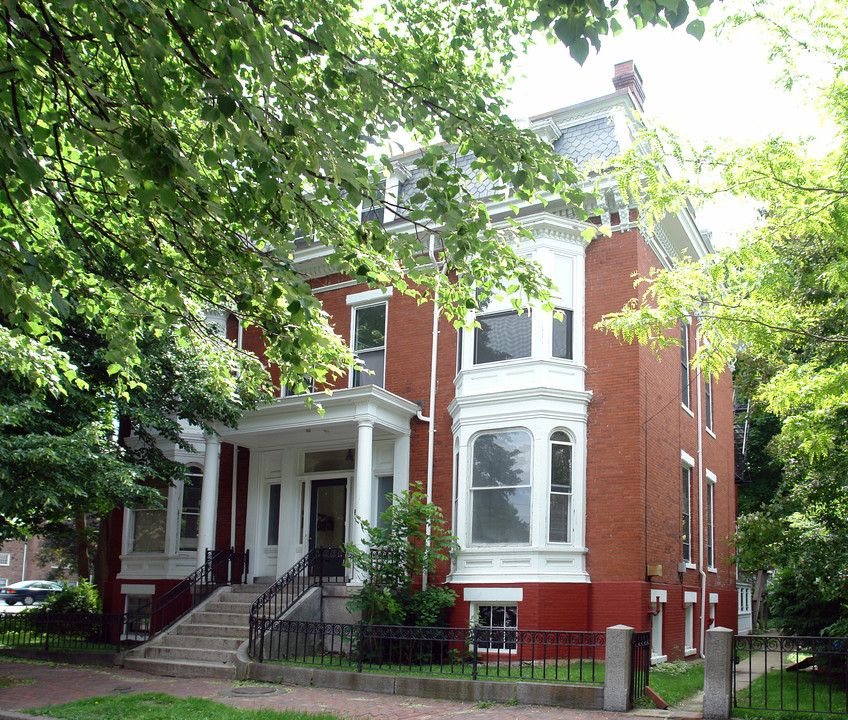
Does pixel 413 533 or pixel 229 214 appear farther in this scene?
pixel 413 533

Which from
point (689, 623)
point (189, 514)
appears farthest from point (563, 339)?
point (189, 514)

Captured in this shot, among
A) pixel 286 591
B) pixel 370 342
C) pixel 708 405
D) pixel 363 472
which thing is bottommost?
pixel 286 591

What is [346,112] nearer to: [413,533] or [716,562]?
[413,533]

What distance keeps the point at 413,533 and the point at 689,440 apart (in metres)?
7.41

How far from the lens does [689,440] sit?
18.2 m

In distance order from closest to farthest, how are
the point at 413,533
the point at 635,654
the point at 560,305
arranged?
the point at 635,654 → the point at 413,533 → the point at 560,305

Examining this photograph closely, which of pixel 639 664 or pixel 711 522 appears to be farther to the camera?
pixel 711 522

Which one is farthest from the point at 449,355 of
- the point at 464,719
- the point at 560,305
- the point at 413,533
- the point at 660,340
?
the point at 464,719

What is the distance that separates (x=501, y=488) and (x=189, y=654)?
6164 mm

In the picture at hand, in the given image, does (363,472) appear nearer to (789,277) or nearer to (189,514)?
(189,514)

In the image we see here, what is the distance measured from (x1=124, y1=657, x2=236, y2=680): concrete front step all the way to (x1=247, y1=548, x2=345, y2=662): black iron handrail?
0.49 m

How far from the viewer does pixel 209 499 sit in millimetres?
17141

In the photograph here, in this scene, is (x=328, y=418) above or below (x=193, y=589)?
above

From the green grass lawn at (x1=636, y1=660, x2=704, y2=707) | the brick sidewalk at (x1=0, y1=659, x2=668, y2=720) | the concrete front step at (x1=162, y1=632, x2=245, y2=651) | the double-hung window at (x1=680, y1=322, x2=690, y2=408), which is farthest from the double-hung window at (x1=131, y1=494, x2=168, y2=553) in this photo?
the double-hung window at (x1=680, y1=322, x2=690, y2=408)
